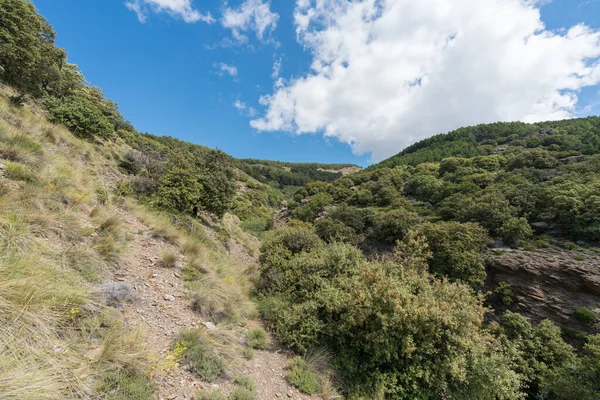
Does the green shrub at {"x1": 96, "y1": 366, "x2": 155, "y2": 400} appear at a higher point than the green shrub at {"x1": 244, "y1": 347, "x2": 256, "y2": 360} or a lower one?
higher

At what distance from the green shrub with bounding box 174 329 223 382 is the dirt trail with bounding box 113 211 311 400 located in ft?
0.37

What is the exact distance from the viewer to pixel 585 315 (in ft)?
37.1

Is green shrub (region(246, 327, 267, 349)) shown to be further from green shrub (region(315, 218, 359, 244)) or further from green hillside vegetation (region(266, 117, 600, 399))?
green shrub (region(315, 218, 359, 244))

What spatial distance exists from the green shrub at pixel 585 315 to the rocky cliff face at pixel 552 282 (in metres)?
0.14

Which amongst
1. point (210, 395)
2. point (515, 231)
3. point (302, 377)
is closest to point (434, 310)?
point (302, 377)

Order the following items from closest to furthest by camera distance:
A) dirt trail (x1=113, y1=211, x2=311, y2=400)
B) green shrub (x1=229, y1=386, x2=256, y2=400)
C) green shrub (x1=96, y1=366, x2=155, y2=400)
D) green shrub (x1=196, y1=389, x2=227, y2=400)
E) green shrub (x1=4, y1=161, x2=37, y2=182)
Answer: green shrub (x1=96, y1=366, x2=155, y2=400) → green shrub (x1=196, y1=389, x2=227, y2=400) → dirt trail (x1=113, y1=211, x2=311, y2=400) → green shrub (x1=229, y1=386, x2=256, y2=400) → green shrub (x1=4, y1=161, x2=37, y2=182)

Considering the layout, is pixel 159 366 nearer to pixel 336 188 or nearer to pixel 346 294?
pixel 346 294

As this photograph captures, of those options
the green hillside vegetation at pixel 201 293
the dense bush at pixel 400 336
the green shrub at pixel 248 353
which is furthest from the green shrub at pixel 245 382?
the dense bush at pixel 400 336

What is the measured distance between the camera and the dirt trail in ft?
11.6

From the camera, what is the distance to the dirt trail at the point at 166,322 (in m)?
3.54

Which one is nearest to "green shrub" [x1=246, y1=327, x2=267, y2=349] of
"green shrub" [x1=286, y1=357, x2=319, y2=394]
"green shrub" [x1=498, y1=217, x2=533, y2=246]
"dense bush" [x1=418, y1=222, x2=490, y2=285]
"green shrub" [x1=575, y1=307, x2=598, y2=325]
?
"green shrub" [x1=286, y1=357, x2=319, y2=394]

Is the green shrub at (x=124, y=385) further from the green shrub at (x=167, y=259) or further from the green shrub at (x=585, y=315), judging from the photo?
the green shrub at (x=585, y=315)

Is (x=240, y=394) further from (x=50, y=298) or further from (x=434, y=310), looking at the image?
(x=434, y=310)

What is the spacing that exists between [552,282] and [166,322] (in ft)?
64.6
